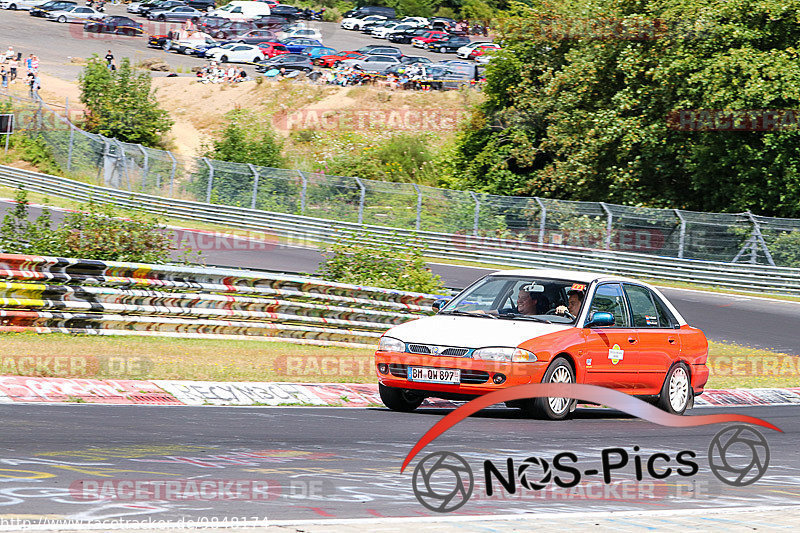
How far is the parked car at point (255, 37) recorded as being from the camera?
251ft

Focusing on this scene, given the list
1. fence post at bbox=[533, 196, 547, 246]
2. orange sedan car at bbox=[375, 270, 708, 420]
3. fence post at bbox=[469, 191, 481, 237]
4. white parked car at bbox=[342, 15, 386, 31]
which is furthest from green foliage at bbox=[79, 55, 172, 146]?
Answer: orange sedan car at bbox=[375, 270, 708, 420]

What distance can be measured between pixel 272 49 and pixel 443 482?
233 feet

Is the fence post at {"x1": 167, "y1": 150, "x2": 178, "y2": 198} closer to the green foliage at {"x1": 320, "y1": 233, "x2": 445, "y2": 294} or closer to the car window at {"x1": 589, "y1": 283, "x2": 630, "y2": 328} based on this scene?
the green foliage at {"x1": 320, "y1": 233, "x2": 445, "y2": 294}

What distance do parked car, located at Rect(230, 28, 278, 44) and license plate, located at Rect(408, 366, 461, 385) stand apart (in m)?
68.7

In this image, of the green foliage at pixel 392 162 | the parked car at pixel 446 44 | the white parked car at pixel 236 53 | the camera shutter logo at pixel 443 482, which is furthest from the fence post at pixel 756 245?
the parked car at pixel 446 44

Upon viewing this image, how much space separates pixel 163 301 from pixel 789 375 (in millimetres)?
10609

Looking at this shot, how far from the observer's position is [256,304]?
1673 centimetres

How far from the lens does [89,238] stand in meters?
16.2

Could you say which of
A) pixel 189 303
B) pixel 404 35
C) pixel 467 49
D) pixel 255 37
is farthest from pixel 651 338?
pixel 404 35

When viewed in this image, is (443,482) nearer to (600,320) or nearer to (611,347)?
(600,320)

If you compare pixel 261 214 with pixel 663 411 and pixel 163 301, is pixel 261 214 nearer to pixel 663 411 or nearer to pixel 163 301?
pixel 163 301

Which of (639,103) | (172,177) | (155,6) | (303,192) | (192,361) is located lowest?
(192,361)

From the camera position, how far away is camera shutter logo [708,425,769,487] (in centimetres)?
805

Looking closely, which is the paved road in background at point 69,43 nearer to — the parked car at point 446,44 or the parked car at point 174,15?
the parked car at point 174,15
